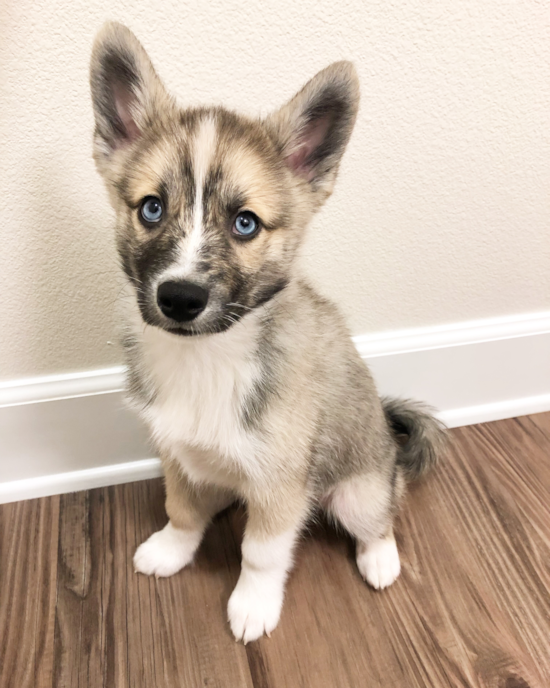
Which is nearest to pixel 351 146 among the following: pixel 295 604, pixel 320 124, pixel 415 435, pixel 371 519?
pixel 320 124

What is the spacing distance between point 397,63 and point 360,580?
1420 millimetres

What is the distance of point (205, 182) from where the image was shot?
91 centimetres

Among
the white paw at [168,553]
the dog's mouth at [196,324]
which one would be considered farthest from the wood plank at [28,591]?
the dog's mouth at [196,324]

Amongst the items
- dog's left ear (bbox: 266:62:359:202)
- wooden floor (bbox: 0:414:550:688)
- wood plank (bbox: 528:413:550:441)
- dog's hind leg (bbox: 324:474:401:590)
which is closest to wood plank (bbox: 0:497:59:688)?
wooden floor (bbox: 0:414:550:688)

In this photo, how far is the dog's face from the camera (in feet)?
2.94

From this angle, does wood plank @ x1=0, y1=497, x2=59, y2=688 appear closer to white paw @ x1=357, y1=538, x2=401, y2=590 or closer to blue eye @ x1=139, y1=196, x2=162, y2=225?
white paw @ x1=357, y1=538, x2=401, y2=590

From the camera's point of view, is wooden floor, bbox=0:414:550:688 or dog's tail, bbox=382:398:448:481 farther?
dog's tail, bbox=382:398:448:481

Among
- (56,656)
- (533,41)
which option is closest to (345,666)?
(56,656)

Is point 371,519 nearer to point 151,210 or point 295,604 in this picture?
point 295,604

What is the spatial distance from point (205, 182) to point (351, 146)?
26.0 inches

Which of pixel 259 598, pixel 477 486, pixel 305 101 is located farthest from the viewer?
pixel 477 486

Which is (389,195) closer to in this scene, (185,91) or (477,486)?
(185,91)

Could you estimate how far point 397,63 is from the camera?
4.34 feet

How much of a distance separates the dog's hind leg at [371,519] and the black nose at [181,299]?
766mm
